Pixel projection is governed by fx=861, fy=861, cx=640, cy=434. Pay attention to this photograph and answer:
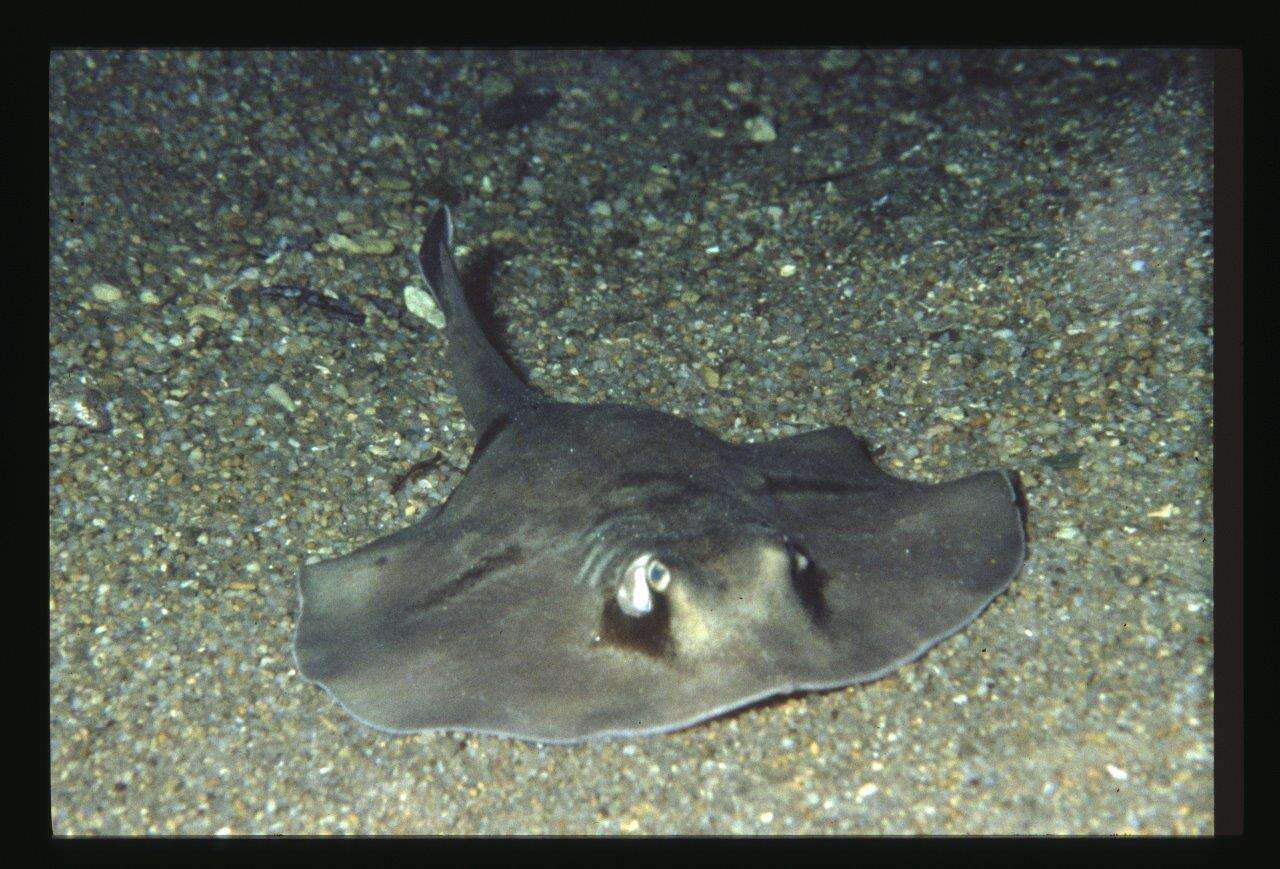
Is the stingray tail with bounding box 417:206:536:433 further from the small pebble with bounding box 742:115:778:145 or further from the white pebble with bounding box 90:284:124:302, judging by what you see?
the small pebble with bounding box 742:115:778:145

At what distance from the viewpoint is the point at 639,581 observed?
2715 millimetres

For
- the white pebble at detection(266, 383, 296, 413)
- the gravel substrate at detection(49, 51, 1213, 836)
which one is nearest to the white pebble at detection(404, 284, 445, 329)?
the gravel substrate at detection(49, 51, 1213, 836)

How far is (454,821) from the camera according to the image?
2867 mm

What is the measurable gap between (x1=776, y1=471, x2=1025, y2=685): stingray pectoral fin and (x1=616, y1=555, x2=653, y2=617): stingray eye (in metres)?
0.54

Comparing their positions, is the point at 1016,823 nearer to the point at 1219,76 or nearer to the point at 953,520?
the point at 953,520

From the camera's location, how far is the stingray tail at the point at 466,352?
4.42 m

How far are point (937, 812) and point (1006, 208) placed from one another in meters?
4.29

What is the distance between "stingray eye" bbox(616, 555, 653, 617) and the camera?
271 centimetres

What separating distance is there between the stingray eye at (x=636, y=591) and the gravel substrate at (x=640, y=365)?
60 cm

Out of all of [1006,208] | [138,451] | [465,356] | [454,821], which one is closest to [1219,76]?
[1006,208]

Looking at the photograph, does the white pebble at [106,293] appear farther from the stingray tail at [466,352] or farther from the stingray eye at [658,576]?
the stingray eye at [658,576]

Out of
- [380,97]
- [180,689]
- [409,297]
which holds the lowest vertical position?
[180,689]

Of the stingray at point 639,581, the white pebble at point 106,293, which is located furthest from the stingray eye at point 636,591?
the white pebble at point 106,293

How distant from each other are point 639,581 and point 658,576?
63 millimetres
